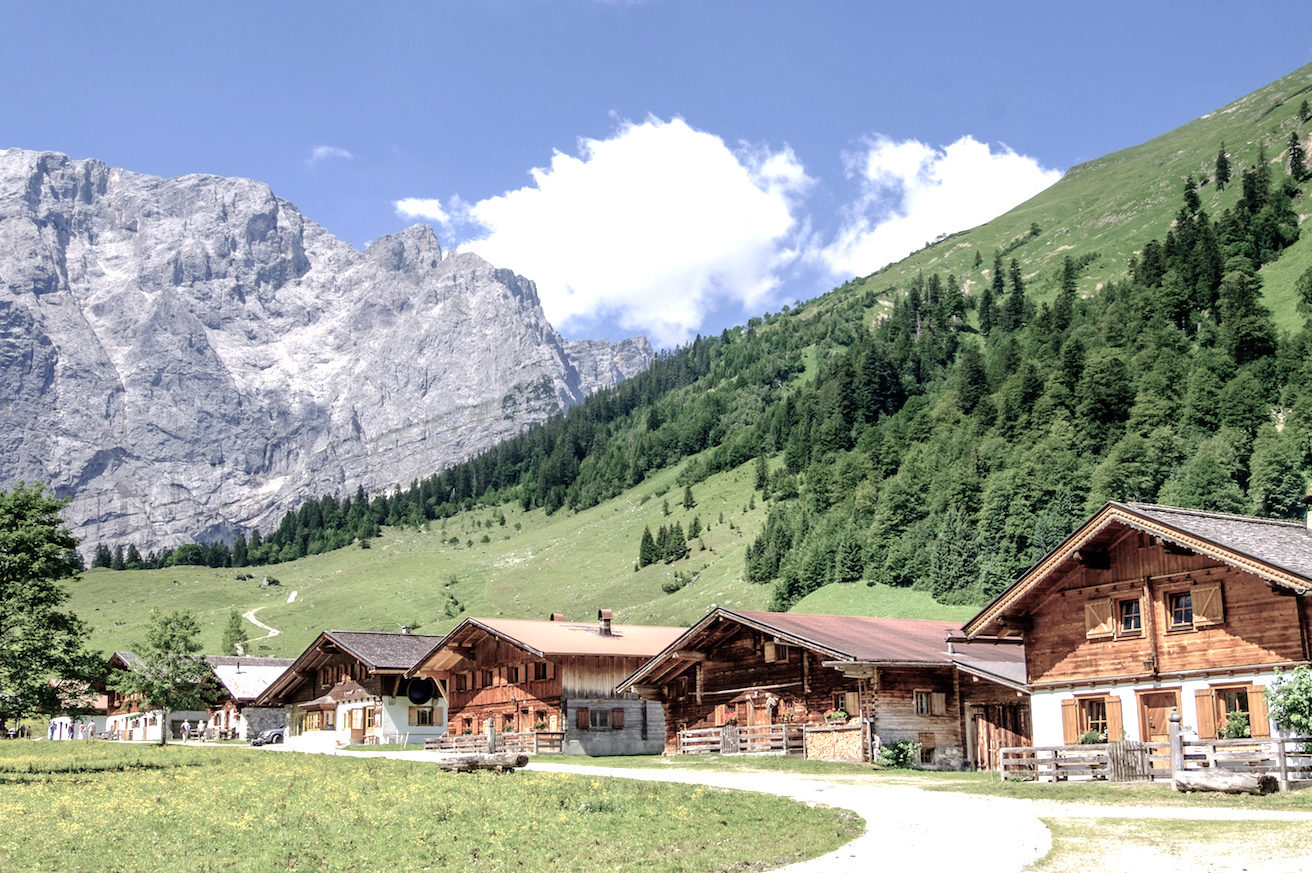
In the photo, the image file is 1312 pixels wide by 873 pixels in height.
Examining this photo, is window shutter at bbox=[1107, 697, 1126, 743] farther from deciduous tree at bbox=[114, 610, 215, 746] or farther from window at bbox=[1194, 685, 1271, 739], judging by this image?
deciduous tree at bbox=[114, 610, 215, 746]

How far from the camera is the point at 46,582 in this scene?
136 ft

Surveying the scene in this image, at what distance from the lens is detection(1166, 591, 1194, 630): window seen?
108 ft

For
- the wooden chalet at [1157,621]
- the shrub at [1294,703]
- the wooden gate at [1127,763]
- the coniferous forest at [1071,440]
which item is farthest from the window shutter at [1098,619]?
the coniferous forest at [1071,440]

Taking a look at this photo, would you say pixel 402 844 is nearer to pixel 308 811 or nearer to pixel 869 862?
pixel 308 811

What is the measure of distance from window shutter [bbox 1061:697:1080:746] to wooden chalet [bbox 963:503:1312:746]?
0.04 metres

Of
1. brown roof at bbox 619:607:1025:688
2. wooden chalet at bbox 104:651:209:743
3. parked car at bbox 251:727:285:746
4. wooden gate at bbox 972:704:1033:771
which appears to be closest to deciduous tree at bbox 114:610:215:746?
parked car at bbox 251:727:285:746

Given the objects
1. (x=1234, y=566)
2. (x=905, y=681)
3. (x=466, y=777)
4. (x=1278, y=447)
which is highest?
(x=1278, y=447)

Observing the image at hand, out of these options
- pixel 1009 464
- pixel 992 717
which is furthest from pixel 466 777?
pixel 1009 464

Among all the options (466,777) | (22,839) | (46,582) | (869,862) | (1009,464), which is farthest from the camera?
(1009,464)

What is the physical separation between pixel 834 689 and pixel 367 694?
1460 inches

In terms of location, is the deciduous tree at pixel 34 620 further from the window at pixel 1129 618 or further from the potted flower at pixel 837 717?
the window at pixel 1129 618

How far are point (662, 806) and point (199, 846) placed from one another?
31.4 ft

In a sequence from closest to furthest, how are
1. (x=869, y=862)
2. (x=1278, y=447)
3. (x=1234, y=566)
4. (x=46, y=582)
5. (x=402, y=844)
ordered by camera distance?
(x=869, y=862)
(x=402, y=844)
(x=1234, y=566)
(x=46, y=582)
(x=1278, y=447)

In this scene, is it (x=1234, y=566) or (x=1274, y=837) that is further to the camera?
(x=1234, y=566)
